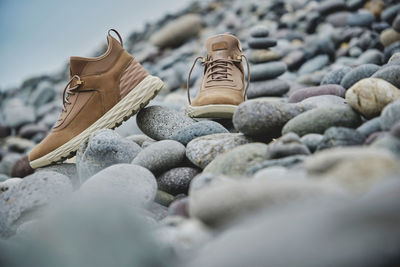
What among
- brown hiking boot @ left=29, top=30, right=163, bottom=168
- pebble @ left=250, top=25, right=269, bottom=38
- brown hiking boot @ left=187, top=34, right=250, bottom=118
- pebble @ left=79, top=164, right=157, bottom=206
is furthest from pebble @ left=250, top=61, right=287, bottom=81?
pebble @ left=79, top=164, right=157, bottom=206

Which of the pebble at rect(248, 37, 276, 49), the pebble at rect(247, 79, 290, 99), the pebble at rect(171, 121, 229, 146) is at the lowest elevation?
the pebble at rect(171, 121, 229, 146)

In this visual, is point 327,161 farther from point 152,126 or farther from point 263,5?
point 263,5

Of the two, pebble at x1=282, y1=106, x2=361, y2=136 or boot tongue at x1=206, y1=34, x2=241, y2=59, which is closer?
pebble at x1=282, y1=106, x2=361, y2=136

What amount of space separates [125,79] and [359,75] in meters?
1.51

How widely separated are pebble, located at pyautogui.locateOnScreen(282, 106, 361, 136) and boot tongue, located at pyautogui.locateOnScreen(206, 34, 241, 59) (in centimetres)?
119

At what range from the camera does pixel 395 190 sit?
0.85m

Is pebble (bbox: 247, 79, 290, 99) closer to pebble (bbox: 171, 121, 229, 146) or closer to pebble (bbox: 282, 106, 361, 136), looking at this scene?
pebble (bbox: 171, 121, 229, 146)

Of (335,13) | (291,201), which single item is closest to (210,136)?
(291,201)

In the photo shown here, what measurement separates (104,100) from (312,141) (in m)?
1.47

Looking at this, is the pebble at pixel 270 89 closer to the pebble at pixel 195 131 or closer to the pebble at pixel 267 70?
the pebble at pixel 267 70

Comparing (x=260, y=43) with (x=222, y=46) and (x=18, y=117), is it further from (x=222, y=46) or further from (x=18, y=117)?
(x=18, y=117)

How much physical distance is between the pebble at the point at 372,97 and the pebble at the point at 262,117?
1.00 ft

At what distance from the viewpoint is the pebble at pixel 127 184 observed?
1498mm

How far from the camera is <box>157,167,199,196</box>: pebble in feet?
5.95
